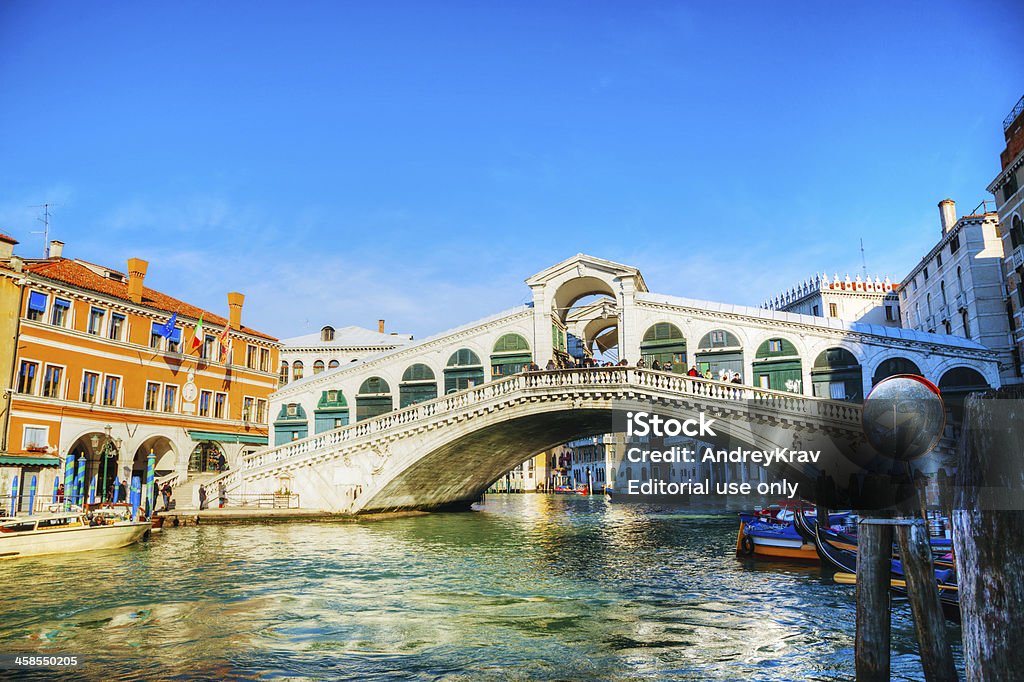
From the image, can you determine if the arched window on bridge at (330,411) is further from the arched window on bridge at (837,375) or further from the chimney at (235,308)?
the arched window on bridge at (837,375)

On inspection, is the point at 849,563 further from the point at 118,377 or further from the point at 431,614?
the point at 118,377

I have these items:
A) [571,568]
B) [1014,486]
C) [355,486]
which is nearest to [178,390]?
[355,486]

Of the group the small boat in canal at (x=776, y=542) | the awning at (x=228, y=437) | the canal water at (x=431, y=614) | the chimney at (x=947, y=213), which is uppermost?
the chimney at (x=947, y=213)

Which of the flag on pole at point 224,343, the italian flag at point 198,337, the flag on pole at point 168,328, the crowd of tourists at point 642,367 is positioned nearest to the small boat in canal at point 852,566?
the crowd of tourists at point 642,367

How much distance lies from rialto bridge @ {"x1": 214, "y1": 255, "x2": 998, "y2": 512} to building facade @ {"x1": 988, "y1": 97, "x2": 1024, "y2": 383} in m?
2.45

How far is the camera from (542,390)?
23391 mm

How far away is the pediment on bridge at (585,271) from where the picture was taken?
89.4 feet

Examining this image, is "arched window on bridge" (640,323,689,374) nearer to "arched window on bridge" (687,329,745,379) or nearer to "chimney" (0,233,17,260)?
"arched window on bridge" (687,329,745,379)

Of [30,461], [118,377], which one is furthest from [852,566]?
[118,377]

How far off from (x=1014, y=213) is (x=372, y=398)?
2527cm

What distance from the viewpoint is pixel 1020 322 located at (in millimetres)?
24547

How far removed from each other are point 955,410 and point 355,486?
20.3 m

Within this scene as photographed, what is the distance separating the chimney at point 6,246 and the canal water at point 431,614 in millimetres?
13405

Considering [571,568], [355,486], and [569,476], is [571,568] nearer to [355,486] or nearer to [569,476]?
[355,486]
